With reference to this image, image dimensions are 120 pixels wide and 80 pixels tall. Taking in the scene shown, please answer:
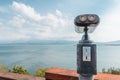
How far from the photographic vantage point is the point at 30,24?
11931 cm

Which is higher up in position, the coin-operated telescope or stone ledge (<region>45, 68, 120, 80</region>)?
the coin-operated telescope

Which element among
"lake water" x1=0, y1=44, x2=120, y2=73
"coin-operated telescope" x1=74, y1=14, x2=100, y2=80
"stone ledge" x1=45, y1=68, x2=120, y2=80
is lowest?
"lake water" x1=0, y1=44, x2=120, y2=73

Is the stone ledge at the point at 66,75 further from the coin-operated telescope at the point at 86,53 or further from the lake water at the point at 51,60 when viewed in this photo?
the lake water at the point at 51,60

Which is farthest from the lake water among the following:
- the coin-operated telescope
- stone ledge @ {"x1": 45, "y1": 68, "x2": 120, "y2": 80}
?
the coin-operated telescope

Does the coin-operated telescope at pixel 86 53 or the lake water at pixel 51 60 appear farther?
the lake water at pixel 51 60

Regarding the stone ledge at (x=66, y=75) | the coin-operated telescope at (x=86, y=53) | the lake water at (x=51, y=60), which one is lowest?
the lake water at (x=51, y=60)

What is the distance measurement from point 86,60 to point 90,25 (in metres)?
0.32

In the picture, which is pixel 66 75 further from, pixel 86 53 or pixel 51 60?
pixel 51 60

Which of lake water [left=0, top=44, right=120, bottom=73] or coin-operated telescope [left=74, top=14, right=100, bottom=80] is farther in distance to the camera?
lake water [left=0, top=44, right=120, bottom=73]

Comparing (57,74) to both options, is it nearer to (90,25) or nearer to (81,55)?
(81,55)

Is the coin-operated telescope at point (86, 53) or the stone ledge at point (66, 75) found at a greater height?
the coin-operated telescope at point (86, 53)

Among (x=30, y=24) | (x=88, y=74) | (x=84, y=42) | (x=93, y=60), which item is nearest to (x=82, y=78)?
(x=88, y=74)

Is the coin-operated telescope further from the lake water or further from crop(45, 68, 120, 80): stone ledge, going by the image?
the lake water

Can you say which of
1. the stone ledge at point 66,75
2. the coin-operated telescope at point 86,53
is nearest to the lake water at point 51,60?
the stone ledge at point 66,75
